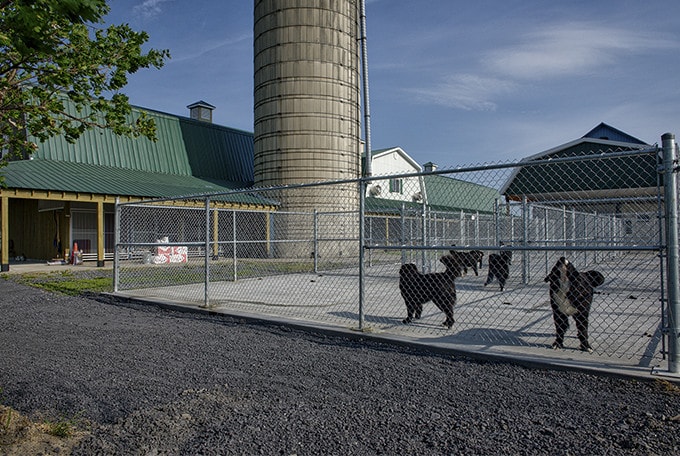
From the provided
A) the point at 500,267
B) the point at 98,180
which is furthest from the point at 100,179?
the point at 500,267

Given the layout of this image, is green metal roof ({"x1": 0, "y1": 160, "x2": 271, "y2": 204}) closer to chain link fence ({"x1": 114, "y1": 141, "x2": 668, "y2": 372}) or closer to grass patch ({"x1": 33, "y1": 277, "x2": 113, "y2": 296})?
chain link fence ({"x1": 114, "y1": 141, "x2": 668, "y2": 372})

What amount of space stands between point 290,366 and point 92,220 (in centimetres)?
1904

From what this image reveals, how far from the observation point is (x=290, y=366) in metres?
4.61

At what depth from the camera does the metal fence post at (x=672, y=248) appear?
12.9ft

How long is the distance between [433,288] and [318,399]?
9.41 ft

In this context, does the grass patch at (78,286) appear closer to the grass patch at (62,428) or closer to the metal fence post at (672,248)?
the grass patch at (62,428)

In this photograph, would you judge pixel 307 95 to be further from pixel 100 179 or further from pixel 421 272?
pixel 421 272

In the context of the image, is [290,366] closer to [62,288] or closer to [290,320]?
[290,320]

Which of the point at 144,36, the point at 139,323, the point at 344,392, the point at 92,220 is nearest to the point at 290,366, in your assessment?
the point at 344,392

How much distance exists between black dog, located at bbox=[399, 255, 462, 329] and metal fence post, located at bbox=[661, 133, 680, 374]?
252cm

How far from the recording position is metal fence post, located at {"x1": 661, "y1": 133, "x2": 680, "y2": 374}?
3.93 m

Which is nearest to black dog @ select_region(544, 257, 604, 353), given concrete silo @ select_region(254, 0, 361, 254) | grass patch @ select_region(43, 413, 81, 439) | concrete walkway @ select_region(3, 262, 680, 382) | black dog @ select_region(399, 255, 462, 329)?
concrete walkway @ select_region(3, 262, 680, 382)

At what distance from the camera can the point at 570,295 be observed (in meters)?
4.91

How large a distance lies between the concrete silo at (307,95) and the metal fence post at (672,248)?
17768 mm
